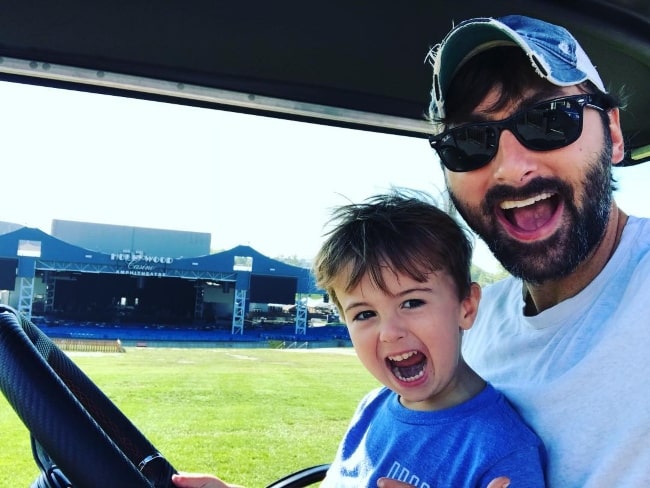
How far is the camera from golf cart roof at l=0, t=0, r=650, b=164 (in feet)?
4.71

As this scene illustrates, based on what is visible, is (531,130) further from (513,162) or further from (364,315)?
(364,315)

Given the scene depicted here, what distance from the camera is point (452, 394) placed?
117 cm

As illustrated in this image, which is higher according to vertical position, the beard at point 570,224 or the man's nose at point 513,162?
the man's nose at point 513,162

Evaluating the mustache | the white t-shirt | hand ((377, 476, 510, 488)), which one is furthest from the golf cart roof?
hand ((377, 476, 510, 488))

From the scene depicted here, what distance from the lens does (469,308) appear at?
1253 millimetres

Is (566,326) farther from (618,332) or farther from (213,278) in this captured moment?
(213,278)

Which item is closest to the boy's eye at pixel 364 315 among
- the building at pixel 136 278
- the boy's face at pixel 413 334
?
the boy's face at pixel 413 334

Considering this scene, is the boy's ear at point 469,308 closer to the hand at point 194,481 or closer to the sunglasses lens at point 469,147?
the sunglasses lens at point 469,147

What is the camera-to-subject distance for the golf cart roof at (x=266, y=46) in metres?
1.44

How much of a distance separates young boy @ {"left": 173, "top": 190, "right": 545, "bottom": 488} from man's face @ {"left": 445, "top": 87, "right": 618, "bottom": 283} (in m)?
0.11

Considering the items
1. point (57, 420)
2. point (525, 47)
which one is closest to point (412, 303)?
point (525, 47)

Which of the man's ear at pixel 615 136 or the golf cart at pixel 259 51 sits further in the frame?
the golf cart at pixel 259 51

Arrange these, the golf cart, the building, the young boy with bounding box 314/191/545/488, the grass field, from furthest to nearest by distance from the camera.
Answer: the building, the grass field, the golf cart, the young boy with bounding box 314/191/545/488

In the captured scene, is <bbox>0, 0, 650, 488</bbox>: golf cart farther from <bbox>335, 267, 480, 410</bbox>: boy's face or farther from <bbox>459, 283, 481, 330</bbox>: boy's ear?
<bbox>459, 283, 481, 330</bbox>: boy's ear
